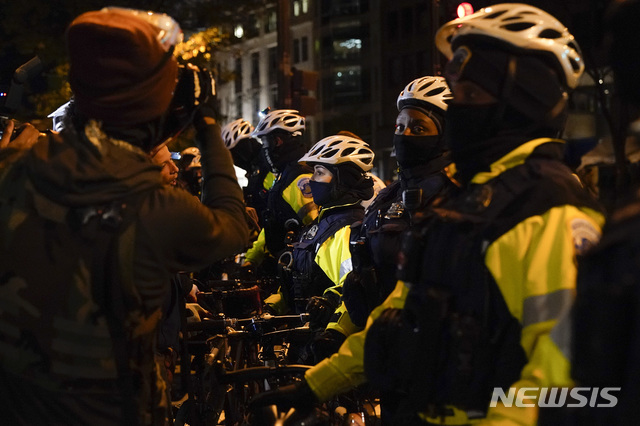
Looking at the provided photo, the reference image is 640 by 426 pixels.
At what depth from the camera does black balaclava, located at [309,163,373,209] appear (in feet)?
24.2

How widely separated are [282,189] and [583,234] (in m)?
7.46

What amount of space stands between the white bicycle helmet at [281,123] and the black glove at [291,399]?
7.67 m

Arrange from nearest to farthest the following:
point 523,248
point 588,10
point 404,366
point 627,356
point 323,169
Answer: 1. point 627,356
2. point 523,248
3. point 404,366
4. point 323,169
5. point 588,10

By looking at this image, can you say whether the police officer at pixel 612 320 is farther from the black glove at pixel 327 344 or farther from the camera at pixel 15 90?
the camera at pixel 15 90

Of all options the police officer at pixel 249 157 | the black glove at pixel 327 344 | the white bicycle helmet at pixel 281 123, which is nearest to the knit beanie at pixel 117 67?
the black glove at pixel 327 344

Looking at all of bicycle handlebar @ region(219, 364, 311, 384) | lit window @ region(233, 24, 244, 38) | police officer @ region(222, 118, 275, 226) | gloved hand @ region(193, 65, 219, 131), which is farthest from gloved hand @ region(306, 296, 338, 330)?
lit window @ region(233, 24, 244, 38)

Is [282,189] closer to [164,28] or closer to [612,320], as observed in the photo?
[164,28]

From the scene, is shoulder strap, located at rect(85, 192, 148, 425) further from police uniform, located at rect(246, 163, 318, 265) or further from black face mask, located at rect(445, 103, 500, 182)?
police uniform, located at rect(246, 163, 318, 265)

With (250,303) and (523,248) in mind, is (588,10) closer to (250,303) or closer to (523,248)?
(250,303)

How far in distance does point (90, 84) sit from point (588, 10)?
142ft

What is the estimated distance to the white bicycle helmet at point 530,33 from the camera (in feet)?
9.69

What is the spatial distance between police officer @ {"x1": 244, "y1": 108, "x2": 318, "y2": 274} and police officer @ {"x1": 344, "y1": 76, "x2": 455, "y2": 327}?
12.0ft

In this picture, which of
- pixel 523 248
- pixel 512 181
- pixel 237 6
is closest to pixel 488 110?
pixel 512 181

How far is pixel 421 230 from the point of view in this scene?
118 inches
